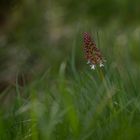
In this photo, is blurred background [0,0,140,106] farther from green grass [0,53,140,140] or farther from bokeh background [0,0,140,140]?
green grass [0,53,140,140]

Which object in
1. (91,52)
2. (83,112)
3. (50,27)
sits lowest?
(83,112)

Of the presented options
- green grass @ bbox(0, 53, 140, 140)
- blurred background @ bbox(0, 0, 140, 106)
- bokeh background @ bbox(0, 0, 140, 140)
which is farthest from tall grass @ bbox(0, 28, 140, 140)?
blurred background @ bbox(0, 0, 140, 106)

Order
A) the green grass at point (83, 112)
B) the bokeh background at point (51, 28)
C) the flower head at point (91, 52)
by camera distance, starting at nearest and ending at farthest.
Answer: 1. the green grass at point (83, 112)
2. the flower head at point (91, 52)
3. the bokeh background at point (51, 28)

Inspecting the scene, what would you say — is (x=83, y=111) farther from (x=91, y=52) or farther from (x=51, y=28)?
(x=51, y=28)

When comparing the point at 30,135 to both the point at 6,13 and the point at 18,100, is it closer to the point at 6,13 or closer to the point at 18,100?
the point at 18,100

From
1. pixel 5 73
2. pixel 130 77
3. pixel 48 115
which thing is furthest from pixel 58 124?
pixel 5 73

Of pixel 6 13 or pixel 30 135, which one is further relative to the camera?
pixel 6 13

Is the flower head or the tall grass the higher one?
the flower head

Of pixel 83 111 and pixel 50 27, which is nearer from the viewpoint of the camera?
pixel 83 111

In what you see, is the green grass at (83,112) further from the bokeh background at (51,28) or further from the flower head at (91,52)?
the bokeh background at (51,28)

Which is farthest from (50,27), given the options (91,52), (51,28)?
(91,52)

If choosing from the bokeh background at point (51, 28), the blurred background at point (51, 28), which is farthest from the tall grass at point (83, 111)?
the blurred background at point (51, 28)
